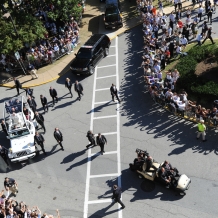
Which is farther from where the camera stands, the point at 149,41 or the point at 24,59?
the point at 24,59

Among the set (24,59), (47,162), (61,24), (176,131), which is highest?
(61,24)

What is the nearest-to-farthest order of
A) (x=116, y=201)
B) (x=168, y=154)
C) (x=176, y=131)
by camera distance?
(x=116, y=201) → (x=168, y=154) → (x=176, y=131)

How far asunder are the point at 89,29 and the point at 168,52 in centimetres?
1068

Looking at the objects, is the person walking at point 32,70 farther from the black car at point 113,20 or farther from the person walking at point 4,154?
the person walking at point 4,154

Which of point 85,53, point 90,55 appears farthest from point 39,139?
point 85,53

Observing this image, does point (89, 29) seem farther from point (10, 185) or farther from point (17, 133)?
point (10, 185)

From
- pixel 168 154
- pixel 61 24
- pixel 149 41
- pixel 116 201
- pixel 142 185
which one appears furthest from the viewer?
pixel 61 24

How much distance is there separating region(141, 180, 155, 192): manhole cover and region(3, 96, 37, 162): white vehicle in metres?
6.32

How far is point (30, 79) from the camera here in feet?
86.4

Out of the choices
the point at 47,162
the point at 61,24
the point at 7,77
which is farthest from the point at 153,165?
the point at 61,24

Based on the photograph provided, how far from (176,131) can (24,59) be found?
1505 centimetres

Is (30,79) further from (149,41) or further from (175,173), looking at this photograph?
(175,173)

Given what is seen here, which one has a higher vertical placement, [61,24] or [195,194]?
[61,24]

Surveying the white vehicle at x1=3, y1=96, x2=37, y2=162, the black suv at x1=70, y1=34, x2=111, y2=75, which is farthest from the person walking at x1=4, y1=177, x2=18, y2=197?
the black suv at x1=70, y1=34, x2=111, y2=75
